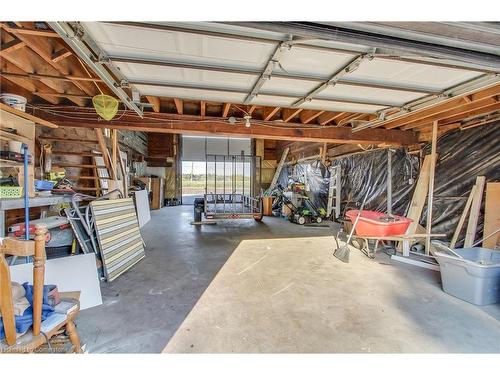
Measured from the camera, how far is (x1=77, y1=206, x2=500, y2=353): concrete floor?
1.89 meters

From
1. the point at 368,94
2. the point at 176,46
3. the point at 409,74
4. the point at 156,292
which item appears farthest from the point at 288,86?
the point at 156,292

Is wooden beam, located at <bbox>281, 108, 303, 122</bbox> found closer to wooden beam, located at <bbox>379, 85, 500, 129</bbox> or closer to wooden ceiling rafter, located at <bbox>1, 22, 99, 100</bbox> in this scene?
wooden beam, located at <bbox>379, 85, 500, 129</bbox>

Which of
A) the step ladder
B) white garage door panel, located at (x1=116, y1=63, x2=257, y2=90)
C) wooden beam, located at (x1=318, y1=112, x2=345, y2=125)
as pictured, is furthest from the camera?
the step ladder

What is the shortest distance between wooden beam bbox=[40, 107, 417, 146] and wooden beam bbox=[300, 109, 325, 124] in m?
0.14

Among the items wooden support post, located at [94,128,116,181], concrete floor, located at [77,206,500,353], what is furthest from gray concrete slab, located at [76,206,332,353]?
wooden support post, located at [94,128,116,181]

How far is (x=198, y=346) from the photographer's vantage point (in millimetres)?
1837

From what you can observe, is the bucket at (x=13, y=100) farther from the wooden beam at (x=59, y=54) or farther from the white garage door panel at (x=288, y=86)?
the white garage door panel at (x=288, y=86)

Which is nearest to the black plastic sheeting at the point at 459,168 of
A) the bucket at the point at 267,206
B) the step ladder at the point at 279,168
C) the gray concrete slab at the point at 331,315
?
the gray concrete slab at the point at 331,315

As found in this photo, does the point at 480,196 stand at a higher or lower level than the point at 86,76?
lower

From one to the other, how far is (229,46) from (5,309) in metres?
1.88

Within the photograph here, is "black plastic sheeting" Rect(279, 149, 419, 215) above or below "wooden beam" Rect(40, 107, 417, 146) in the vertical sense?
below
